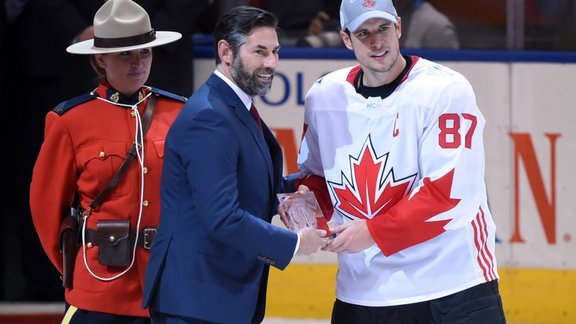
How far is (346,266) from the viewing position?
4363mm

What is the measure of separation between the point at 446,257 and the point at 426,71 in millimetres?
593

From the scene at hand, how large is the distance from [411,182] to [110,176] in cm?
102

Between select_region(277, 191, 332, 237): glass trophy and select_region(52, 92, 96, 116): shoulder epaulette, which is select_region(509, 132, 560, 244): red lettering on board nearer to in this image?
select_region(277, 191, 332, 237): glass trophy

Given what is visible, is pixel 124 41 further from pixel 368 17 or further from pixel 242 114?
pixel 368 17

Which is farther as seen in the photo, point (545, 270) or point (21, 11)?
point (21, 11)

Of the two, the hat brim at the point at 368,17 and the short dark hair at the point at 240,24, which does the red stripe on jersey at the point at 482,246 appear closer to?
the hat brim at the point at 368,17

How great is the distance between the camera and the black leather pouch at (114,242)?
4.42 metres

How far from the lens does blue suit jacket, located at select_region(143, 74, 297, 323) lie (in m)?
3.88

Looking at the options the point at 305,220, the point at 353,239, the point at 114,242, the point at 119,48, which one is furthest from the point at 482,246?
the point at 119,48

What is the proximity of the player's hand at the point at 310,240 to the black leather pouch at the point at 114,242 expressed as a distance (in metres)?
0.68

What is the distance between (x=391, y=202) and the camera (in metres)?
4.24

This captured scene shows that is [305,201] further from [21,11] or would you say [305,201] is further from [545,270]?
[21,11]

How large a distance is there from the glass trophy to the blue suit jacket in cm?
8

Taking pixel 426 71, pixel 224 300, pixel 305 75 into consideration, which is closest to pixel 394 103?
pixel 426 71
